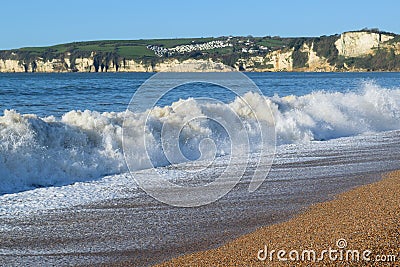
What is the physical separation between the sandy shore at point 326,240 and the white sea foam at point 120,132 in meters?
5.09

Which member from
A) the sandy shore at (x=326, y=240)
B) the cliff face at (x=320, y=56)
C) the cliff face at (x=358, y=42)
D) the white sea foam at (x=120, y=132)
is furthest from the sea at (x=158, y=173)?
the cliff face at (x=358, y=42)

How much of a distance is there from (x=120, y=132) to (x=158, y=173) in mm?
2871

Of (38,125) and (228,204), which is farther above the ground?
(38,125)

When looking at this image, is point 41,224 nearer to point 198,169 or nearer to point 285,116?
point 198,169

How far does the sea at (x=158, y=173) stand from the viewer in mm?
7500

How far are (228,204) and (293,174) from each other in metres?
2.77

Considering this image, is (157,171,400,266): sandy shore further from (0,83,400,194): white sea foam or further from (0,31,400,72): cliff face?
(0,31,400,72): cliff face

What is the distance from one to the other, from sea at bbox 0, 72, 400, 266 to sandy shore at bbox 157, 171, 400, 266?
413 mm

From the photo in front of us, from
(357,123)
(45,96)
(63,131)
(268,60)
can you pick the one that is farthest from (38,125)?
(268,60)

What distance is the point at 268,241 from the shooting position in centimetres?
691

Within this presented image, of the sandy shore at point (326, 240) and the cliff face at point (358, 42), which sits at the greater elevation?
the cliff face at point (358, 42)

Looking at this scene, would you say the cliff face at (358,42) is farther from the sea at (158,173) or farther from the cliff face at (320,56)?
the sea at (158,173)

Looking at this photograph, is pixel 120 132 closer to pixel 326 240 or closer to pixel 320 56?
pixel 326 240

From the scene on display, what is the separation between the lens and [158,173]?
40.8 ft
